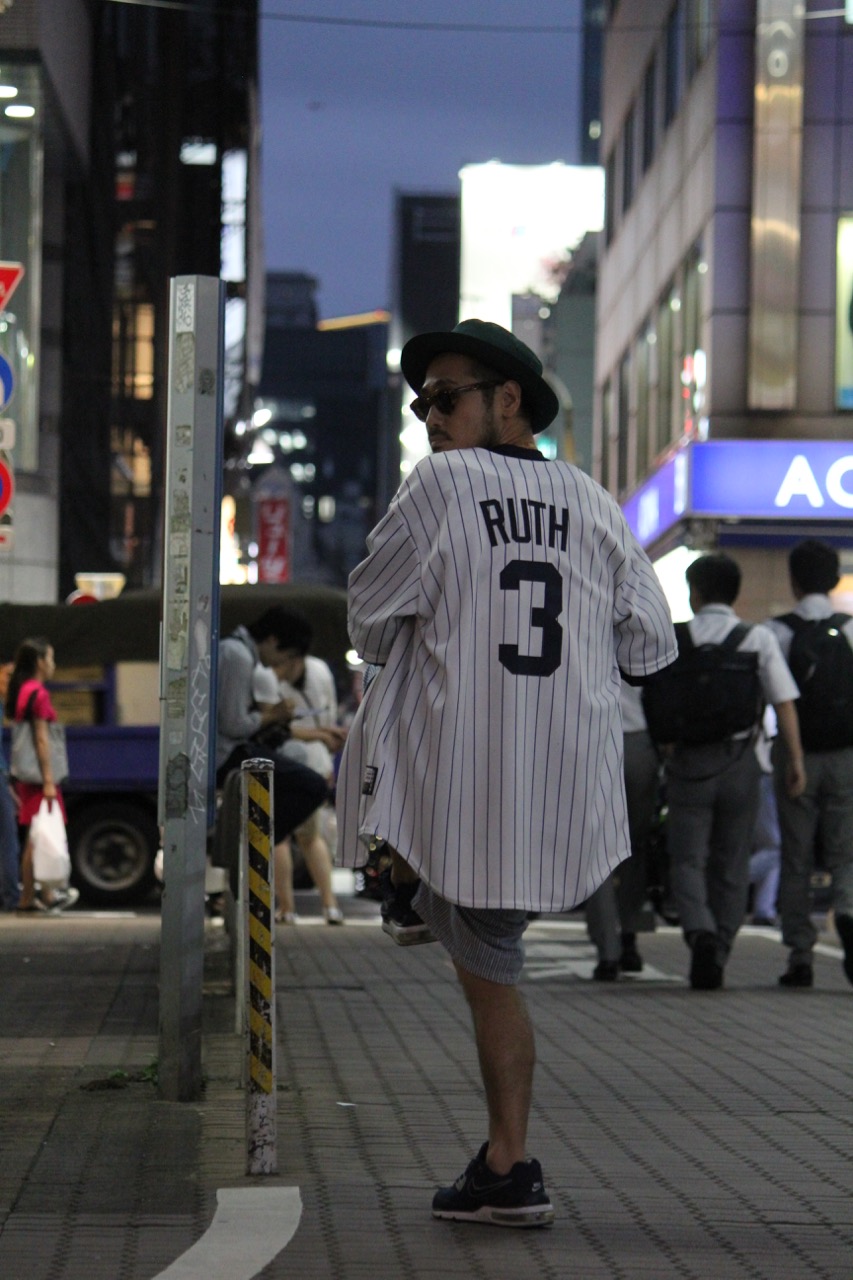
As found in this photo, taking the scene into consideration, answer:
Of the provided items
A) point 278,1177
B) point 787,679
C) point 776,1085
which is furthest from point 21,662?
point 278,1177

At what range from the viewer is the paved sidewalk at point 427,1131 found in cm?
455

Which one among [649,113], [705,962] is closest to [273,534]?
[649,113]

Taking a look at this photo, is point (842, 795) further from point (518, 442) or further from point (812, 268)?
point (812, 268)

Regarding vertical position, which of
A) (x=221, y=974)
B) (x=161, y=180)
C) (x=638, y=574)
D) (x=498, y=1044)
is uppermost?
(x=161, y=180)

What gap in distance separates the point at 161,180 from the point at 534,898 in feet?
161

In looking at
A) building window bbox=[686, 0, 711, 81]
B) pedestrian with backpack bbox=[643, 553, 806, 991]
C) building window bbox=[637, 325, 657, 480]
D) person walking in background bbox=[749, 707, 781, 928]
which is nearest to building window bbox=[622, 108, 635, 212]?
building window bbox=[637, 325, 657, 480]

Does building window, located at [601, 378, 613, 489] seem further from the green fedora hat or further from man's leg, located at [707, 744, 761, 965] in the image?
the green fedora hat

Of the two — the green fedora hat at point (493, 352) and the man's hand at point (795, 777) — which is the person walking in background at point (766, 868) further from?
the green fedora hat at point (493, 352)

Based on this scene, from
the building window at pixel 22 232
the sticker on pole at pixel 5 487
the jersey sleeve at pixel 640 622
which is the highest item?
the building window at pixel 22 232

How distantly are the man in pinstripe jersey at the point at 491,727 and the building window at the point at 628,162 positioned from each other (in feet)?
99.4

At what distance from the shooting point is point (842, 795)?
10320mm

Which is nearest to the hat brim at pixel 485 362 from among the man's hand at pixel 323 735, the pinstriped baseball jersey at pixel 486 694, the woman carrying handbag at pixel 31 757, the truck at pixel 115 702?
the pinstriped baseball jersey at pixel 486 694

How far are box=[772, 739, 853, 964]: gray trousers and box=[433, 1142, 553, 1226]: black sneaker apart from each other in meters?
5.63

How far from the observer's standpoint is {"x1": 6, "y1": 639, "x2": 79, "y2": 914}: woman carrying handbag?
15.8m
